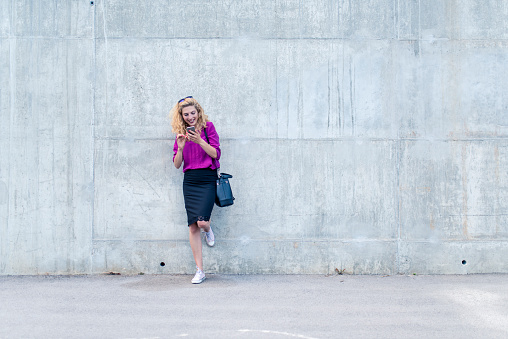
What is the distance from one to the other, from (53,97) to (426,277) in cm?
498

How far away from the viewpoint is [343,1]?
5.89 metres

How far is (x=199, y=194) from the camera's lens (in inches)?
215

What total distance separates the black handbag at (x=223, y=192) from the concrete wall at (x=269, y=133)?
→ 1.47 feet

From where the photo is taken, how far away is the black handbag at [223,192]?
5.42 m

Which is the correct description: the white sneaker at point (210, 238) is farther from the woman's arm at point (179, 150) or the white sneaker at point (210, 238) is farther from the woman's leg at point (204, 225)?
the woman's arm at point (179, 150)

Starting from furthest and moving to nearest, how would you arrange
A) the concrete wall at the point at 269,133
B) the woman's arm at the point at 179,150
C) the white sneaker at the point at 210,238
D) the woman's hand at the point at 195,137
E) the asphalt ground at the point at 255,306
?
1. the concrete wall at the point at 269,133
2. the white sneaker at the point at 210,238
3. the woman's arm at the point at 179,150
4. the woman's hand at the point at 195,137
5. the asphalt ground at the point at 255,306

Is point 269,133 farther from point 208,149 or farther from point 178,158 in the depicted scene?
point 178,158

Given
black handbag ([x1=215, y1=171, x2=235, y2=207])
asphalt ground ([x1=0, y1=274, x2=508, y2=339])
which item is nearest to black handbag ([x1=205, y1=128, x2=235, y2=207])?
black handbag ([x1=215, y1=171, x2=235, y2=207])

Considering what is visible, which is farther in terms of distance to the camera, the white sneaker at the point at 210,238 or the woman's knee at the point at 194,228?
the white sneaker at the point at 210,238

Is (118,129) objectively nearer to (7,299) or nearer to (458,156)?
(7,299)

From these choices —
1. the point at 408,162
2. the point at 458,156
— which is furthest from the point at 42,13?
the point at 458,156

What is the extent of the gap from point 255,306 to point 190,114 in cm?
218

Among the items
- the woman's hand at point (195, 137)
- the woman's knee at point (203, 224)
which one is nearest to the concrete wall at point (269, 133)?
the woman's knee at point (203, 224)

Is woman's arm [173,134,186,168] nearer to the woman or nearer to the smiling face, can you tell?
the woman
